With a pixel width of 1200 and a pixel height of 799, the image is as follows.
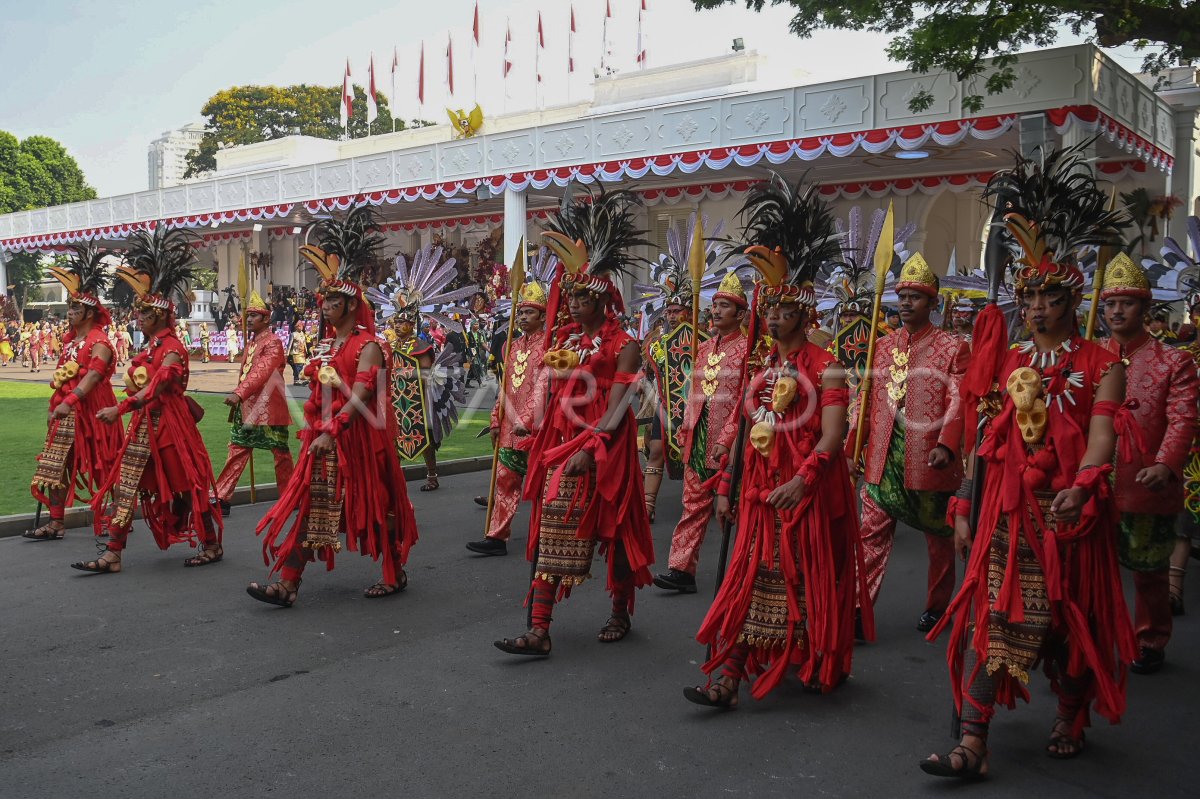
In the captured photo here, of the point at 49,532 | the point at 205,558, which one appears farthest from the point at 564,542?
the point at 49,532

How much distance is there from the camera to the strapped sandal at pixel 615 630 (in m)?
5.32

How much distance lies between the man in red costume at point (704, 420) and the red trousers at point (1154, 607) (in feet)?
7.62

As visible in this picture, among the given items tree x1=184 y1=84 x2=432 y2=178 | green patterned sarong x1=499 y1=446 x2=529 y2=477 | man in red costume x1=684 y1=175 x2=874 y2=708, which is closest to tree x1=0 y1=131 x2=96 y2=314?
tree x1=184 y1=84 x2=432 y2=178

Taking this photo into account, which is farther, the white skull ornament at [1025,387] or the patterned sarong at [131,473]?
the patterned sarong at [131,473]

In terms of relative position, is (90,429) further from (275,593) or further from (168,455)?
(275,593)

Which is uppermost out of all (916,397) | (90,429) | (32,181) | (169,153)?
(169,153)

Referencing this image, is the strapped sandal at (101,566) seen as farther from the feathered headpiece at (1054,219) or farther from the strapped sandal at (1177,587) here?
the strapped sandal at (1177,587)

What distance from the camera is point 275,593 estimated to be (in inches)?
228

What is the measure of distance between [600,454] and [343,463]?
161cm

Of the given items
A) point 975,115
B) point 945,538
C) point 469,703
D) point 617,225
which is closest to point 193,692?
point 469,703

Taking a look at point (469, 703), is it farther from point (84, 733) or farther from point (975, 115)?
point (975, 115)

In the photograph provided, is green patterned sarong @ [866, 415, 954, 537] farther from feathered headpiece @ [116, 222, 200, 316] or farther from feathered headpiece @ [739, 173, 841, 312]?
feathered headpiece @ [116, 222, 200, 316]

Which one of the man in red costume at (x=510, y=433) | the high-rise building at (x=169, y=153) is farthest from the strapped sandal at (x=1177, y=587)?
the high-rise building at (x=169, y=153)

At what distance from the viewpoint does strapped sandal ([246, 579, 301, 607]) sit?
573 cm
